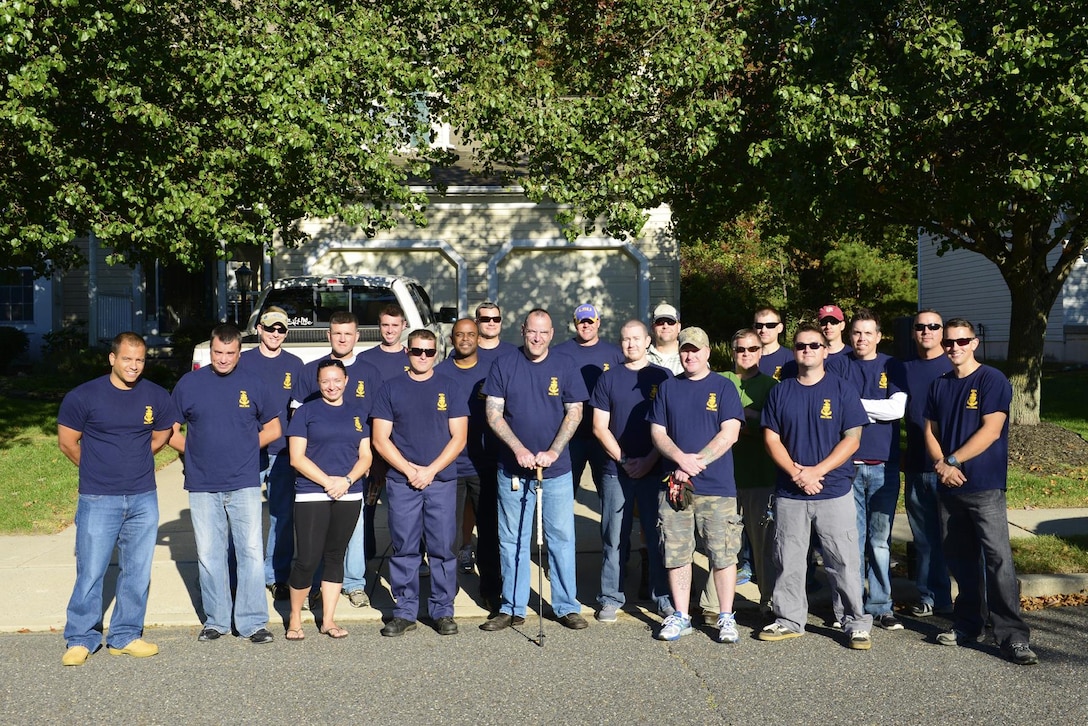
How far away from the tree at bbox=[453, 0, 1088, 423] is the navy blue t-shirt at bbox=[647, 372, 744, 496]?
496 cm

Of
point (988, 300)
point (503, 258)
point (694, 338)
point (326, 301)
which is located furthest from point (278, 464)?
point (988, 300)

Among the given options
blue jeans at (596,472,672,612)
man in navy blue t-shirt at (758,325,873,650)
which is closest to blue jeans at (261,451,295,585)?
blue jeans at (596,472,672,612)

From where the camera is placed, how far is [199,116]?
1161 cm

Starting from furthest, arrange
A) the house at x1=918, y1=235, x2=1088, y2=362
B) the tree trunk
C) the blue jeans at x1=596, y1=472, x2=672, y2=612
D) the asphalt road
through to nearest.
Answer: the house at x1=918, y1=235, x2=1088, y2=362 → the tree trunk → the blue jeans at x1=596, y1=472, x2=672, y2=612 → the asphalt road

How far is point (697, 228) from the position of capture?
14.2 metres

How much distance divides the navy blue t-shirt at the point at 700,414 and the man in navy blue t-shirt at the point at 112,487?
10.4 feet

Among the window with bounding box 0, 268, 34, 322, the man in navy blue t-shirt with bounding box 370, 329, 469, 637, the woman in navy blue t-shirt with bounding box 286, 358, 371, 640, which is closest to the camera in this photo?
the woman in navy blue t-shirt with bounding box 286, 358, 371, 640

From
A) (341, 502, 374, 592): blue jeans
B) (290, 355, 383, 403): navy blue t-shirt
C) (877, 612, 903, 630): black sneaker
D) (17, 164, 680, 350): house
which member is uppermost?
(17, 164, 680, 350): house

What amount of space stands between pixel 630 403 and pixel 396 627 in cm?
212

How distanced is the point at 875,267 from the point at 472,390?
2466 cm

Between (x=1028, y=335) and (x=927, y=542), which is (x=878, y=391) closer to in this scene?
(x=927, y=542)

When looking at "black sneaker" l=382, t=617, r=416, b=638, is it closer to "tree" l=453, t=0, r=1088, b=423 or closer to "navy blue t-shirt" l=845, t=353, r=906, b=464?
"navy blue t-shirt" l=845, t=353, r=906, b=464

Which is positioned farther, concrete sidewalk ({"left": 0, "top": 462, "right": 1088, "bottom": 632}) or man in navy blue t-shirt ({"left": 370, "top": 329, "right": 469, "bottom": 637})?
concrete sidewalk ({"left": 0, "top": 462, "right": 1088, "bottom": 632})

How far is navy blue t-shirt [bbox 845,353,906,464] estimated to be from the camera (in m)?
6.80
